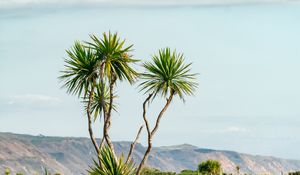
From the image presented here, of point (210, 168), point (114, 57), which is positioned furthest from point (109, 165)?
point (210, 168)

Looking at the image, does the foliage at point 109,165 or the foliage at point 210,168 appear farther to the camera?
the foliage at point 210,168

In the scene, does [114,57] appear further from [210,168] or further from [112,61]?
[210,168]

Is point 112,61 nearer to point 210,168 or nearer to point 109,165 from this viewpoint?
point 109,165

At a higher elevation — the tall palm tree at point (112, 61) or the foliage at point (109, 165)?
the tall palm tree at point (112, 61)

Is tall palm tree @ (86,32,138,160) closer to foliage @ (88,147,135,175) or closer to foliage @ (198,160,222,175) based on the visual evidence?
foliage @ (88,147,135,175)

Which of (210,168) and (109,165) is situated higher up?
(210,168)

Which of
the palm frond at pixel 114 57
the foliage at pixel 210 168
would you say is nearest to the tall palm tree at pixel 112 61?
the palm frond at pixel 114 57

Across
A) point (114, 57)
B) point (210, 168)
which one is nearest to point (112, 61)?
point (114, 57)

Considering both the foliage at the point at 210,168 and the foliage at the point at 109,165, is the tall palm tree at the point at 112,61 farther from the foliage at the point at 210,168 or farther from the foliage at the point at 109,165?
the foliage at the point at 210,168

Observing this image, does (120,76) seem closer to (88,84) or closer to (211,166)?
(88,84)

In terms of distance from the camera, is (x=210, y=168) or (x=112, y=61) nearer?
(x=112, y=61)

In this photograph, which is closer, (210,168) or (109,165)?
(109,165)

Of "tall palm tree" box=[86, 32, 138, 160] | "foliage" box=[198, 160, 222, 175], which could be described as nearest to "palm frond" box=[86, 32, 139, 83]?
"tall palm tree" box=[86, 32, 138, 160]

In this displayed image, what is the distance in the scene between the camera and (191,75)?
35.9m
